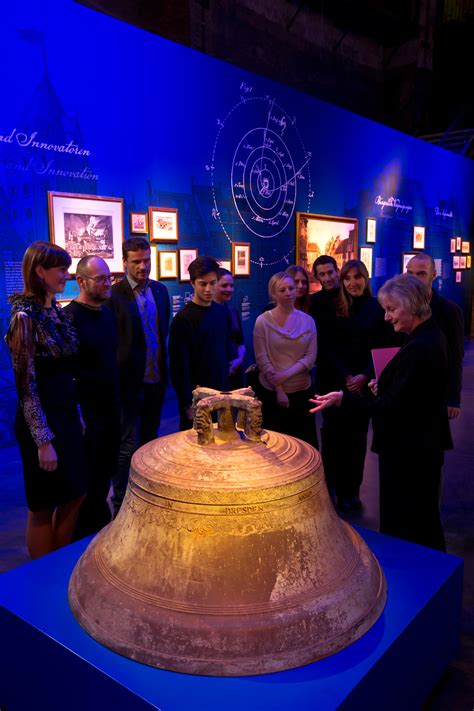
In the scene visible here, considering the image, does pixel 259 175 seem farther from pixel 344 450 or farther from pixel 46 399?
pixel 46 399

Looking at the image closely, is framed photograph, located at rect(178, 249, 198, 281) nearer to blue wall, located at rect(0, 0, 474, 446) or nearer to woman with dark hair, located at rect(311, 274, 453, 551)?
blue wall, located at rect(0, 0, 474, 446)

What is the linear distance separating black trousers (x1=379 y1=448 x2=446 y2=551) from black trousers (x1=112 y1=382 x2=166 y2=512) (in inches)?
79.5

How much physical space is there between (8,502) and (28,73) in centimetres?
413

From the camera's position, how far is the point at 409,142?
12938mm

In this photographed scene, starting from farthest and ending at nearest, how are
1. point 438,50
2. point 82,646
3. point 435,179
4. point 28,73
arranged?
point 438,50 < point 435,179 < point 28,73 < point 82,646

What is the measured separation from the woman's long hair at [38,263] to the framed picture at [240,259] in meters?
5.54

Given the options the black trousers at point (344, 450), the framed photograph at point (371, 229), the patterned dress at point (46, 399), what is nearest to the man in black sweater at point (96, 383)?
the patterned dress at point (46, 399)

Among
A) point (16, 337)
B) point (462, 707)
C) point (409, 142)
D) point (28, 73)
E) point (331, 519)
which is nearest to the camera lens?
point (331, 519)

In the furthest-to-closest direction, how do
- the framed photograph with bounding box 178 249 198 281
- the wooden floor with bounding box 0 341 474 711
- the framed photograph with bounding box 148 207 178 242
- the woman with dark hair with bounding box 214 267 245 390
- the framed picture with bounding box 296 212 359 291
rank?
the framed picture with bounding box 296 212 359 291, the framed photograph with bounding box 178 249 198 281, the framed photograph with bounding box 148 207 178 242, the woman with dark hair with bounding box 214 267 245 390, the wooden floor with bounding box 0 341 474 711

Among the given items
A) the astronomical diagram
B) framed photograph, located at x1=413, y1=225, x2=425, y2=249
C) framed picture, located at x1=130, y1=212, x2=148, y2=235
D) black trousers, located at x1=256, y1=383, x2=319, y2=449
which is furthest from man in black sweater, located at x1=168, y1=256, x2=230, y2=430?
framed photograph, located at x1=413, y1=225, x2=425, y2=249

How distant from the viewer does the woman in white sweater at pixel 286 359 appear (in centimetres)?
486

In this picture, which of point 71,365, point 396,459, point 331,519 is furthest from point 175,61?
point 331,519

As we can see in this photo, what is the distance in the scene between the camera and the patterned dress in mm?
2986

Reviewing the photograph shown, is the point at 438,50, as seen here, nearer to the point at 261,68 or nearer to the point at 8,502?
the point at 261,68
